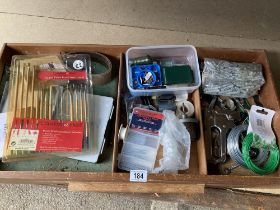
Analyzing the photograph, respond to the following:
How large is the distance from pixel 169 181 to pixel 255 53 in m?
0.58

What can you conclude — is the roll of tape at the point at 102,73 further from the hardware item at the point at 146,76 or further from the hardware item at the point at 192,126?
the hardware item at the point at 192,126

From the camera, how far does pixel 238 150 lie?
0.96 metres

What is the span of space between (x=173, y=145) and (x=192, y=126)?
9 cm

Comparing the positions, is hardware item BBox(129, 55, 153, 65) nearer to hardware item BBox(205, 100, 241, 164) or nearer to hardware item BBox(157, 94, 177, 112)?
hardware item BBox(157, 94, 177, 112)

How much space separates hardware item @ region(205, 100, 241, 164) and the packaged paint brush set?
38 cm

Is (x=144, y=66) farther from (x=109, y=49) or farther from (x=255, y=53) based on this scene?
(x=255, y=53)

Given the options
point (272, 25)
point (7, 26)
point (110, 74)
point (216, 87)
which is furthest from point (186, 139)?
point (7, 26)

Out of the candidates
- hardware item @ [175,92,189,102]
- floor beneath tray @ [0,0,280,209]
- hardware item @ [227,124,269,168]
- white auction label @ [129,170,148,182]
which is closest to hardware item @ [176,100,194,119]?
hardware item @ [175,92,189,102]

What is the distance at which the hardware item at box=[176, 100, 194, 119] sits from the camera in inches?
40.9

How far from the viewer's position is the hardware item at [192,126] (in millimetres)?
996

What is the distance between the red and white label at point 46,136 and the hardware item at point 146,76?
25 cm

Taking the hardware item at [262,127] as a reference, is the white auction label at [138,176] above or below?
below

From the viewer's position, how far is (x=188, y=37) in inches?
53.3

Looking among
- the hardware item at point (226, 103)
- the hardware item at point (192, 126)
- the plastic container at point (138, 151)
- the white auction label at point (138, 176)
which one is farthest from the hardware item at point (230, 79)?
the white auction label at point (138, 176)
